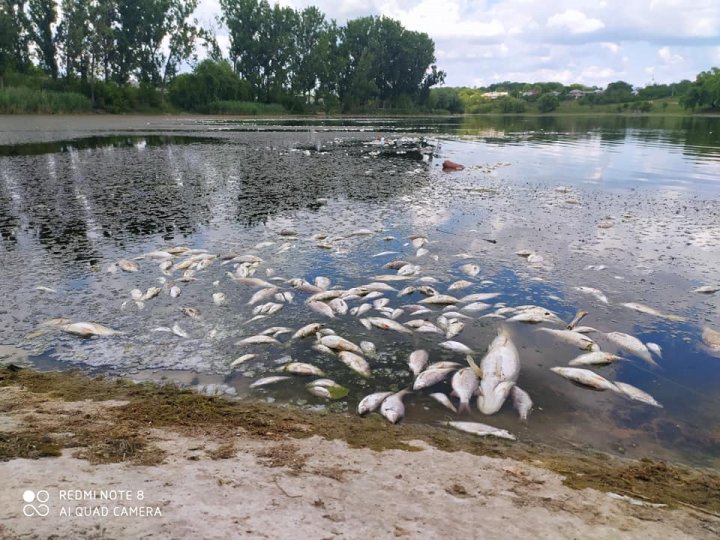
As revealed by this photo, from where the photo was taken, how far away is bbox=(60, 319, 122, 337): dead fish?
555 cm

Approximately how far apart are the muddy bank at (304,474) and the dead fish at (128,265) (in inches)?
136

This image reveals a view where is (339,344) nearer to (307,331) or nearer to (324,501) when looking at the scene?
(307,331)

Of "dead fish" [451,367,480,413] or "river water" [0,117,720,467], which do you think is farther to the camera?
"river water" [0,117,720,467]

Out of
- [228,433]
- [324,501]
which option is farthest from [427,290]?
[324,501]

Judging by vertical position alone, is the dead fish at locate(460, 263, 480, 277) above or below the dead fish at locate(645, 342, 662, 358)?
above

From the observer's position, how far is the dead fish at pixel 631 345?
5.35 meters

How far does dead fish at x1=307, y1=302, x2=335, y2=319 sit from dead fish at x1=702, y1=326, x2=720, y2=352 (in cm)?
471

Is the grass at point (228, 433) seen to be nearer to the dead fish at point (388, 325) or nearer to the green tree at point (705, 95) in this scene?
the dead fish at point (388, 325)

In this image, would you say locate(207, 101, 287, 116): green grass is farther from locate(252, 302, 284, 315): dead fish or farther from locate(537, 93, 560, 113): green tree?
locate(537, 93, 560, 113): green tree

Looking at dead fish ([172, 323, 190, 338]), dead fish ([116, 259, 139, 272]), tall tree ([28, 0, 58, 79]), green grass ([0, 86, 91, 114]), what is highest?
tall tree ([28, 0, 58, 79])

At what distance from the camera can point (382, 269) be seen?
7867 millimetres

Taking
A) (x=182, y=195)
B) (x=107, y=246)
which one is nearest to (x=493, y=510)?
(x=107, y=246)

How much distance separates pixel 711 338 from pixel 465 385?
347cm

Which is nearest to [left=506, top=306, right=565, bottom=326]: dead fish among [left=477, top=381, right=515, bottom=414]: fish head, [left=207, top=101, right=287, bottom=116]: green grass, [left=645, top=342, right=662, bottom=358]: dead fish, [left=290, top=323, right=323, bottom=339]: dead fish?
[left=645, top=342, right=662, bottom=358]: dead fish
